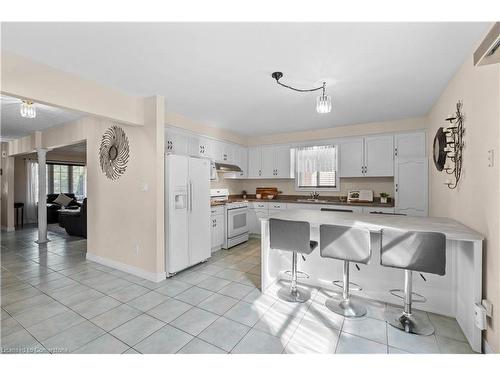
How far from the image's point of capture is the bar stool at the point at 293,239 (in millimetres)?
2402

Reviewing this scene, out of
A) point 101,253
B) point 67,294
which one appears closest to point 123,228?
point 101,253

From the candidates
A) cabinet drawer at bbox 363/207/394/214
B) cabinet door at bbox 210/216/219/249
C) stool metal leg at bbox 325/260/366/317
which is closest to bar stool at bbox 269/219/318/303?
stool metal leg at bbox 325/260/366/317

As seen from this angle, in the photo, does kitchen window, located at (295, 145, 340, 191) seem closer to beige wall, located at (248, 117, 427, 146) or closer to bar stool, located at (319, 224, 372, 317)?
beige wall, located at (248, 117, 427, 146)

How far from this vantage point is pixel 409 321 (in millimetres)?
2133

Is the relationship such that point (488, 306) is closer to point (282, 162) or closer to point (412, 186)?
point (412, 186)

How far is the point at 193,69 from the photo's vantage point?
2461 mm

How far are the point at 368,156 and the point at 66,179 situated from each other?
10.2 meters

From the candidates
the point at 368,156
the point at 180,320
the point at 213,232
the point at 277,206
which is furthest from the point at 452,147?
the point at 213,232

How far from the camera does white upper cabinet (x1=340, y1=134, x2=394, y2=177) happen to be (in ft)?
14.7

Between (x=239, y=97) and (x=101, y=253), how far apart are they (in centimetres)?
342

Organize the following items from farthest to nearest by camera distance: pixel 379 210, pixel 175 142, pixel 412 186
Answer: pixel 379 210, pixel 412 186, pixel 175 142

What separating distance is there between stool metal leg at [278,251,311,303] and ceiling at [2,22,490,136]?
2.05 metres

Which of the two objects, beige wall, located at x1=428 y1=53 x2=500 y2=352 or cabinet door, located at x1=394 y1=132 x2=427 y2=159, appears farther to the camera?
cabinet door, located at x1=394 y1=132 x2=427 y2=159
